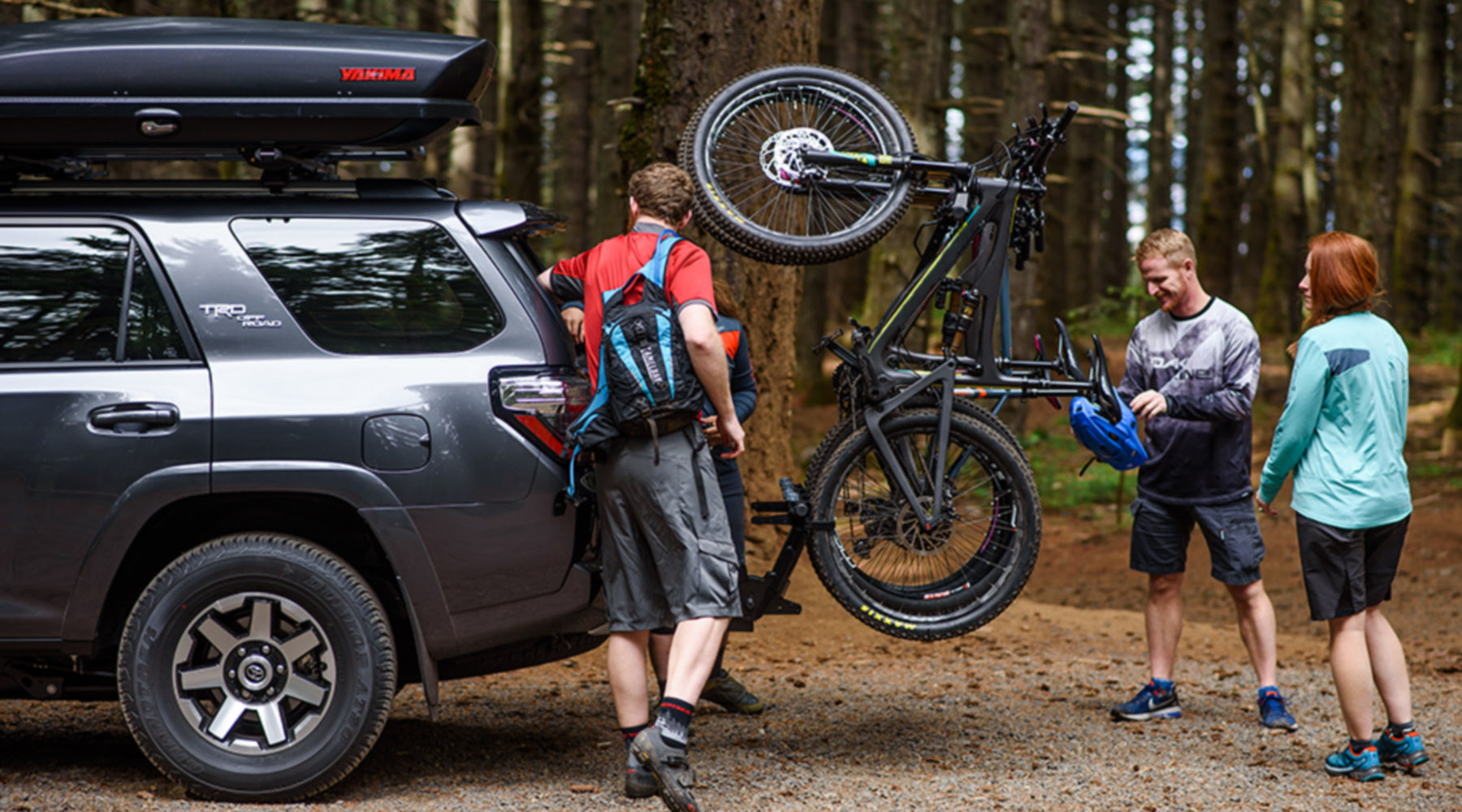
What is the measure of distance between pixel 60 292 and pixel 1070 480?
36.3 ft

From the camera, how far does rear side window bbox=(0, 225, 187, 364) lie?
4.27 metres

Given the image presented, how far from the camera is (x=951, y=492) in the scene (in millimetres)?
5004

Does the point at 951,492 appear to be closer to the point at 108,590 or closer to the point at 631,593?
the point at 631,593

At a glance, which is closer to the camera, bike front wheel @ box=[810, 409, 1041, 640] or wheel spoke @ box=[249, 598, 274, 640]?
wheel spoke @ box=[249, 598, 274, 640]

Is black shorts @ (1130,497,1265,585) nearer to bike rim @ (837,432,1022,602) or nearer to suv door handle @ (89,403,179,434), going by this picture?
bike rim @ (837,432,1022,602)

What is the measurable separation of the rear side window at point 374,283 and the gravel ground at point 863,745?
64.0 inches

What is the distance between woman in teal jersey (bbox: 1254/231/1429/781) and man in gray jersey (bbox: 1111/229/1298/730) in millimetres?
529

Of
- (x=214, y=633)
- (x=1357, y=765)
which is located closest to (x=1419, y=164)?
(x=1357, y=765)

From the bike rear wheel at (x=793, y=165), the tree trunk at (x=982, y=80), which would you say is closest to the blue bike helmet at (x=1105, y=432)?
the bike rear wheel at (x=793, y=165)

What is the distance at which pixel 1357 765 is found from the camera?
4.88 m

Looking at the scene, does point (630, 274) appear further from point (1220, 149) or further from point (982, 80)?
point (1220, 149)

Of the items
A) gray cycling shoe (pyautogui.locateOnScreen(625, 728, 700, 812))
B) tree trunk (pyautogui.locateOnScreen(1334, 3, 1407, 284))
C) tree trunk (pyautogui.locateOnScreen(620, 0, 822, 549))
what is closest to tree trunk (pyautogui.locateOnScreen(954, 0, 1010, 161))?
tree trunk (pyautogui.locateOnScreen(1334, 3, 1407, 284))

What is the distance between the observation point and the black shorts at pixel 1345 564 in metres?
4.83

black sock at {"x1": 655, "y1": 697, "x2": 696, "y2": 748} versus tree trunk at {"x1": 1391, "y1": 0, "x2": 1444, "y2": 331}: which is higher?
tree trunk at {"x1": 1391, "y1": 0, "x2": 1444, "y2": 331}
